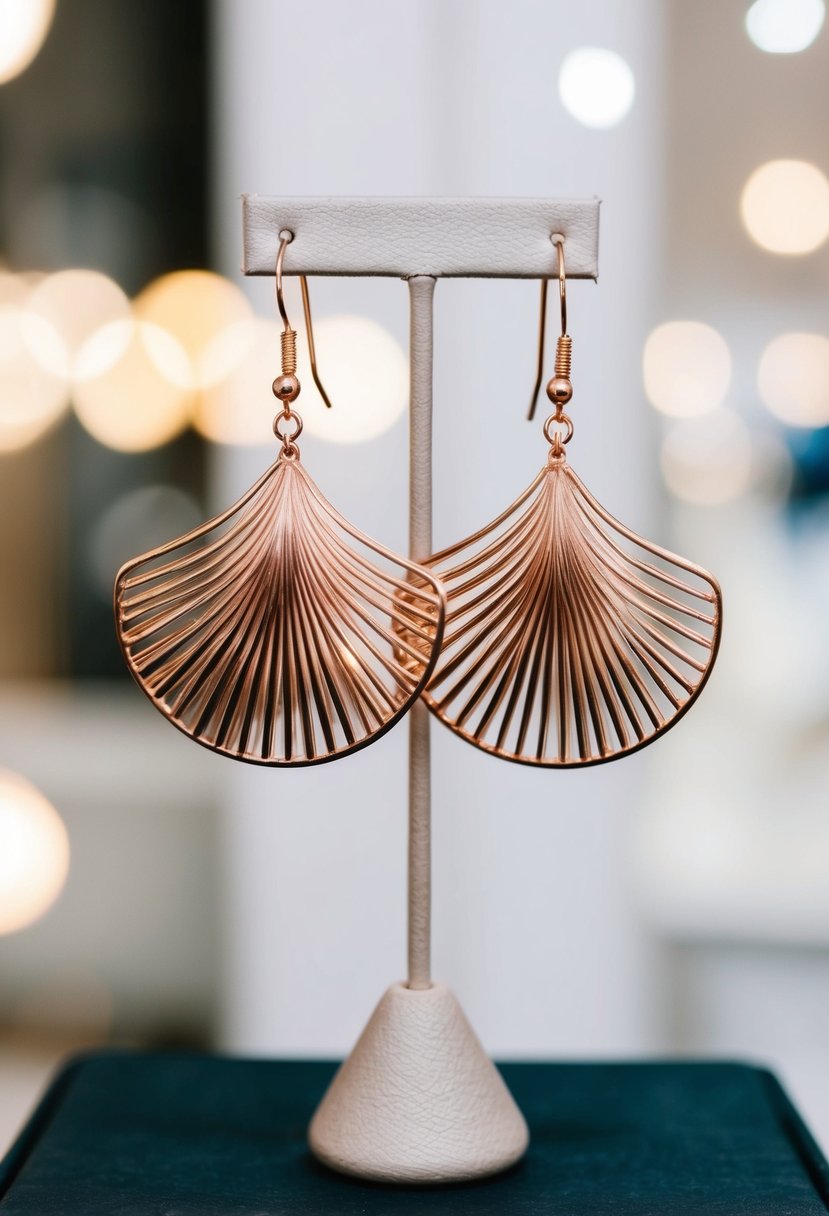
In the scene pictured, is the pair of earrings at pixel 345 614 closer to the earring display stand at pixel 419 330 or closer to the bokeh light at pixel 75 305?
the earring display stand at pixel 419 330

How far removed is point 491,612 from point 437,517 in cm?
44

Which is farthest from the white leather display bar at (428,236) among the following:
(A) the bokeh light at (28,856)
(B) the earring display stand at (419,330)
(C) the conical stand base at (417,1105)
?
(A) the bokeh light at (28,856)

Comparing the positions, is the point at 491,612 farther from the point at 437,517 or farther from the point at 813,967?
the point at 813,967

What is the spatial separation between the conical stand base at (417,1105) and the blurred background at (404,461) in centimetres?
44

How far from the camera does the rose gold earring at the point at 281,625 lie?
47 centimetres

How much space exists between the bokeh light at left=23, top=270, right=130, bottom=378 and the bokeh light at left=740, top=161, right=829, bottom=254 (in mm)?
470

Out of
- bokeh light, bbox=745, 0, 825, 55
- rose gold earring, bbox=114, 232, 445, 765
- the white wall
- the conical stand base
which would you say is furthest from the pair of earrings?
bokeh light, bbox=745, 0, 825, 55

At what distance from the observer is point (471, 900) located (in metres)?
0.95

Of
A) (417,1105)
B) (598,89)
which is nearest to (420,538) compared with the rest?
(417,1105)

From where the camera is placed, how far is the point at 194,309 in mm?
967

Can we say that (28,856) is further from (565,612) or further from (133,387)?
(565,612)

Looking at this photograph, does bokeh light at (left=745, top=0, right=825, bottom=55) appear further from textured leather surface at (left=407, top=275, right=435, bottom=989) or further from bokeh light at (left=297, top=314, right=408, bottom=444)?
textured leather surface at (left=407, top=275, right=435, bottom=989)

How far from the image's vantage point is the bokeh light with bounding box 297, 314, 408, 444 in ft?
3.06

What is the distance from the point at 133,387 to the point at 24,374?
86mm
